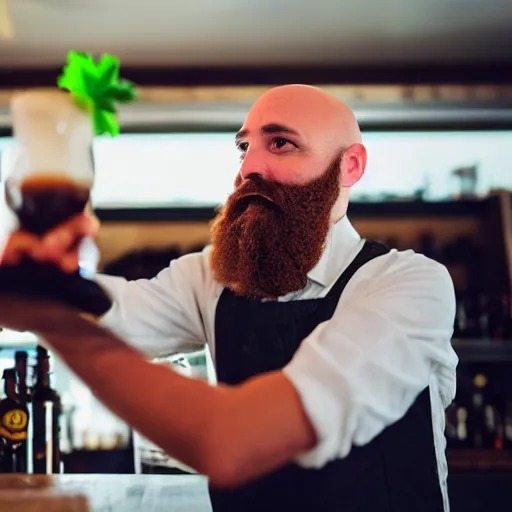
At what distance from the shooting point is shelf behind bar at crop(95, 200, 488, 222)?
2805 mm

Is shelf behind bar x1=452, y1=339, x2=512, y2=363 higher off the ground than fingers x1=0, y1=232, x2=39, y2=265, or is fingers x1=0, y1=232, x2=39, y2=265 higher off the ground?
fingers x1=0, y1=232, x2=39, y2=265

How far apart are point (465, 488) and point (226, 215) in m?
1.73

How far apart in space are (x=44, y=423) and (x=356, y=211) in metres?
1.65

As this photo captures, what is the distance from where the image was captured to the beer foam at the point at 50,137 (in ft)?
2.45

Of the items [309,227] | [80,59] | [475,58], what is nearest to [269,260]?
[309,227]

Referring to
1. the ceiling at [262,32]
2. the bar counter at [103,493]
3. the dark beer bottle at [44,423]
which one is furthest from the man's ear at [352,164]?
the ceiling at [262,32]

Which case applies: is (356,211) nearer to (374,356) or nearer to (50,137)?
(374,356)

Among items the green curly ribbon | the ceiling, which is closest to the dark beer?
the green curly ribbon

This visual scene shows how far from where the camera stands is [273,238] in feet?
4.01

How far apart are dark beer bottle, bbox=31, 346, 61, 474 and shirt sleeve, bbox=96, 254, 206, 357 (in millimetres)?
546

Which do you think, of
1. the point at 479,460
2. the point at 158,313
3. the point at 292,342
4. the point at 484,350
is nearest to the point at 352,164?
the point at 292,342

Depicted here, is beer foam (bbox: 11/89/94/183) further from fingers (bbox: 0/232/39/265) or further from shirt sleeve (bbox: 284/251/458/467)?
shirt sleeve (bbox: 284/251/458/467)

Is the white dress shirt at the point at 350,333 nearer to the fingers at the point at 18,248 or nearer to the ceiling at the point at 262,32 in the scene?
the fingers at the point at 18,248

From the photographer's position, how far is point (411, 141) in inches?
115
